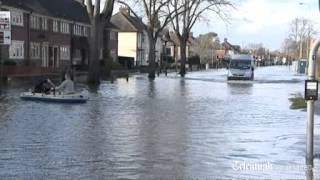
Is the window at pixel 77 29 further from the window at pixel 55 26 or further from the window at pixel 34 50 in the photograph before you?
the window at pixel 34 50

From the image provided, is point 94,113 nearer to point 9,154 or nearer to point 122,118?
point 122,118

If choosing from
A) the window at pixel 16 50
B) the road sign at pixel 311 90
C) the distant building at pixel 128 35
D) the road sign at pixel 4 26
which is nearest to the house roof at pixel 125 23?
the distant building at pixel 128 35

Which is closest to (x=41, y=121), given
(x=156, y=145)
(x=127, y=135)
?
(x=127, y=135)

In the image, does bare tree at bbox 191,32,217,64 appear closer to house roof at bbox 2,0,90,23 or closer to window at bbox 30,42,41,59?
house roof at bbox 2,0,90,23

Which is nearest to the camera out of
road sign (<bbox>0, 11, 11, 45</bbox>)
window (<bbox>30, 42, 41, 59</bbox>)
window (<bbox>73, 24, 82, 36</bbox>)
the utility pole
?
the utility pole

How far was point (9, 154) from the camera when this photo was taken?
13.5 metres

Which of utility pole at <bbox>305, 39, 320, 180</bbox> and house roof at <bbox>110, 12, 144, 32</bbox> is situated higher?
house roof at <bbox>110, 12, 144, 32</bbox>

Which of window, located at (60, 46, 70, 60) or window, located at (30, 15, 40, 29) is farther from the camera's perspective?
window, located at (60, 46, 70, 60)

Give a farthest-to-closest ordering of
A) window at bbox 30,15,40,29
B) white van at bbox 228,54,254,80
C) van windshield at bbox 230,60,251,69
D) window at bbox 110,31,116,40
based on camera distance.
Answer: window at bbox 110,31,116,40, van windshield at bbox 230,60,251,69, white van at bbox 228,54,254,80, window at bbox 30,15,40,29

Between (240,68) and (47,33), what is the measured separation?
19272 millimetres

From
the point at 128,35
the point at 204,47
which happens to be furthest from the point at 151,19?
the point at 204,47

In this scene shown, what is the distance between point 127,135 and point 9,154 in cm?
413

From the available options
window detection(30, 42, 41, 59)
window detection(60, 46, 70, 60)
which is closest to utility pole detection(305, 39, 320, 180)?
window detection(30, 42, 41, 59)

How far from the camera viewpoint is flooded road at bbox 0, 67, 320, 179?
1164 centimetres
